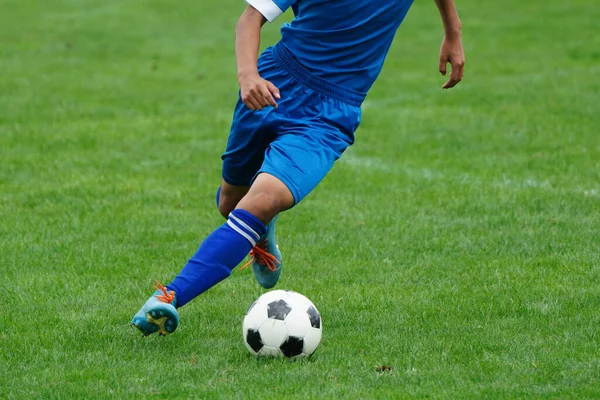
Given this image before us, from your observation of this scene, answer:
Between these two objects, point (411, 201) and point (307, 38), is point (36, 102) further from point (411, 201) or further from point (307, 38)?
point (307, 38)

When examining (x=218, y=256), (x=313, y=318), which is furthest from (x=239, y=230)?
(x=313, y=318)

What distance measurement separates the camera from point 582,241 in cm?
649

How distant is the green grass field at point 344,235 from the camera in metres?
4.24

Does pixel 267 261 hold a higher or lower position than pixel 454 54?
lower

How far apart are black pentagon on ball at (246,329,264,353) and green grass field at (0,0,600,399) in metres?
0.06

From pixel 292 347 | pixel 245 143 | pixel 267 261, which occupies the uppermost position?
pixel 245 143

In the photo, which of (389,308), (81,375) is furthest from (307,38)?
(81,375)

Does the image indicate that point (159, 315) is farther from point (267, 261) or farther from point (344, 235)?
point (344, 235)

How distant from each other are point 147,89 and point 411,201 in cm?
610

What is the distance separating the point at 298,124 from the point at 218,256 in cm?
70

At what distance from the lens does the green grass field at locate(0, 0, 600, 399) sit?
4.24 metres

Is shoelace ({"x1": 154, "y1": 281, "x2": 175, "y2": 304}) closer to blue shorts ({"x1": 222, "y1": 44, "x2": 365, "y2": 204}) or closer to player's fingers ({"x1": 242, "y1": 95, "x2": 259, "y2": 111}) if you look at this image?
blue shorts ({"x1": 222, "y1": 44, "x2": 365, "y2": 204})

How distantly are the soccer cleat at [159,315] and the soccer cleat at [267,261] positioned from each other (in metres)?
1.03

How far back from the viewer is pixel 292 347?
4371 millimetres
